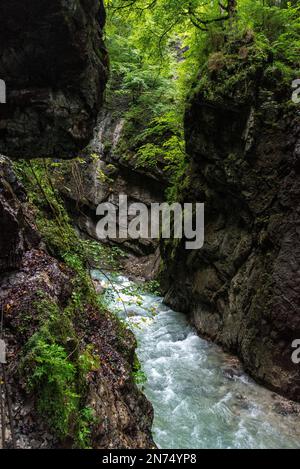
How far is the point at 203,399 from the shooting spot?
7.58 metres

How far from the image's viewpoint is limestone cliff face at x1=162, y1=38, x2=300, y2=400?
741 cm

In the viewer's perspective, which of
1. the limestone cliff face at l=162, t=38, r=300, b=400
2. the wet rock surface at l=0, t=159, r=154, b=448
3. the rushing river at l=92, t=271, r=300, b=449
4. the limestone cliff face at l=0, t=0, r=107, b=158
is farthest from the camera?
the limestone cliff face at l=162, t=38, r=300, b=400

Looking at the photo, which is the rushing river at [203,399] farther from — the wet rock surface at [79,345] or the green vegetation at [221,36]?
the green vegetation at [221,36]

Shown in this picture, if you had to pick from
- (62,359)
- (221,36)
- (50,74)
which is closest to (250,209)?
(221,36)

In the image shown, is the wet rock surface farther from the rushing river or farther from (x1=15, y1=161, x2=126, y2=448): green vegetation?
the rushing river

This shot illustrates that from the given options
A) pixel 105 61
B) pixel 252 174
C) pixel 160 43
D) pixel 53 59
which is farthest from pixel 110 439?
pixel 160 43

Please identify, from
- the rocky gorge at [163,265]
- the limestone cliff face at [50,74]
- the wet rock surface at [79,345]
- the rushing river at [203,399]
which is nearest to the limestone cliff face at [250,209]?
the rocky gorge at [163,265]

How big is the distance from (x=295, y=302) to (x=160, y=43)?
7.86 meters

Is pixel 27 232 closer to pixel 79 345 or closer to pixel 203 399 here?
pixel 79 345

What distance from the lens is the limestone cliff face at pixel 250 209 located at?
741 centimetres

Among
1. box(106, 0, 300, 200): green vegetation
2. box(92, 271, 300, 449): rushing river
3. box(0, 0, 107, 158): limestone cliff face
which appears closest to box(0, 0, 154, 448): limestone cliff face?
box(0, 0, 107, 158): limestone cliff face

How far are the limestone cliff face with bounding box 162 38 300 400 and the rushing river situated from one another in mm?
517

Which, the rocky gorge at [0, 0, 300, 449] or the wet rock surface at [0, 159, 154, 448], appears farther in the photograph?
the rocky gorge at [0, 0, 300, 449]

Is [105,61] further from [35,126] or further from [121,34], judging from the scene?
[121,34]
